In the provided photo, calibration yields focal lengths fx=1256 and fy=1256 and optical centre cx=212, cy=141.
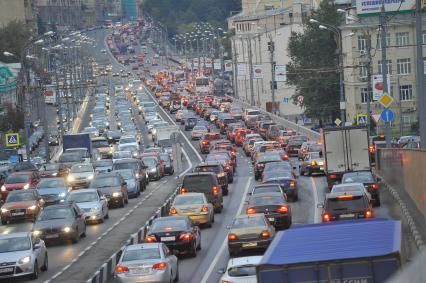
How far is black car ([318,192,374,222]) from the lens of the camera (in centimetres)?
3212

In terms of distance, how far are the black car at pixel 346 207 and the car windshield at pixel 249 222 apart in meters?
1.75

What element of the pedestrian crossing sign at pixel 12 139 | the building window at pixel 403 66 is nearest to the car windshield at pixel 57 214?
the pedestrian crossing sign at pixel 12 139

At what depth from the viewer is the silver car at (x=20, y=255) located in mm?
28891

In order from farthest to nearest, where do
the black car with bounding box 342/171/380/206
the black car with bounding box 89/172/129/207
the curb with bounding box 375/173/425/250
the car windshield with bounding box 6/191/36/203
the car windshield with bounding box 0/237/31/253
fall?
the black car with bounding box 89/172/129/207
the car windshield with bounding box 6/191/36/203
the black car with bounding box 342/171/380/206
the car windshield with bounding box 0/237/31/253
the curb with bounding box 375/173/425/250

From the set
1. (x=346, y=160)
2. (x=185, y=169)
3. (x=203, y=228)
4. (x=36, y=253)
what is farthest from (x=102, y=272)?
(x=185, y=169)

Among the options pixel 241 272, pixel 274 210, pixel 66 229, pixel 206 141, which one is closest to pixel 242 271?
pixel 241 272

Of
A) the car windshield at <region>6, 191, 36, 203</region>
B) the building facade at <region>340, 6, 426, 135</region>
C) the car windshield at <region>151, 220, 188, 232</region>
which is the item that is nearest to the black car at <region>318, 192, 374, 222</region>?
the car windshield at <region>151, 220, 188, 232</region>

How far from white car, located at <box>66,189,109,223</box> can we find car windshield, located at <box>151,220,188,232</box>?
11.7 metres

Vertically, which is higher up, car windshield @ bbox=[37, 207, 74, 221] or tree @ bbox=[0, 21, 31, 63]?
tree @ bbox=[0, 21, 31, 63]

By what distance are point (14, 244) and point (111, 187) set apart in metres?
20.5

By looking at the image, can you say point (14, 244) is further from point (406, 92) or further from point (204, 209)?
point (406, 92)

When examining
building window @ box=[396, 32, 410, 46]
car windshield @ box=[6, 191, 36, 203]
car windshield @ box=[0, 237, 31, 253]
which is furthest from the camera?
building window @ box=[396, 32, 410, 46]

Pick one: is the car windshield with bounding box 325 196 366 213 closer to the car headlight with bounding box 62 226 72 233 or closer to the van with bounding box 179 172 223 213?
the car headlight with bounding box 62 226 72 233

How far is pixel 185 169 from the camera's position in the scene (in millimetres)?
76062
